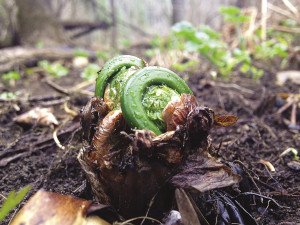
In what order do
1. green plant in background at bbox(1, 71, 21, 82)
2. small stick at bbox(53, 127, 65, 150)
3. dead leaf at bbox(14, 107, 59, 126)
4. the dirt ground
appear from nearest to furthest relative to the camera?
the dirt ground < small stick at bbox(53, 127, 65, 150) < dead leaf at bbox(14, 107, 59, 126) < green plant in background at bbox(1, 71, 21, 82)

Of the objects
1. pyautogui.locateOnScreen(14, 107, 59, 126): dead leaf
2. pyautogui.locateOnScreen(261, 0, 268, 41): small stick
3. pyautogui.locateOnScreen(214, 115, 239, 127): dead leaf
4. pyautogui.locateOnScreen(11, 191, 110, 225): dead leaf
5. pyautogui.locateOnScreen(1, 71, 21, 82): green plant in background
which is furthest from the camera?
pyautogui.locateOnScreen(261, 0, 268, 41): small stick

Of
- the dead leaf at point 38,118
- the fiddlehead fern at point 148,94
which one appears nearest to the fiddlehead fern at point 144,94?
the fiddlehead fern at point 148,94

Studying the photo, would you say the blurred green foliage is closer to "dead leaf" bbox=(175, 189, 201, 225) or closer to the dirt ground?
the dirt ground

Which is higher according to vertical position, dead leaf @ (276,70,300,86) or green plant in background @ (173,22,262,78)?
green plant in background @ (173,22,262,78)

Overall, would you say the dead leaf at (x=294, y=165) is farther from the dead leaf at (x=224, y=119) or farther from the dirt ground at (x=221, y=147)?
the dead leaf at (x=224, y=119)

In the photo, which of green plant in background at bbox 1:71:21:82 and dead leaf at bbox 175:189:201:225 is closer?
dead leaf at bbox 175:189:201:225

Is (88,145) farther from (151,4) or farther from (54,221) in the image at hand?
(151,4)

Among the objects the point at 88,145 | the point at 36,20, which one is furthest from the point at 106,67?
the point at 36,20

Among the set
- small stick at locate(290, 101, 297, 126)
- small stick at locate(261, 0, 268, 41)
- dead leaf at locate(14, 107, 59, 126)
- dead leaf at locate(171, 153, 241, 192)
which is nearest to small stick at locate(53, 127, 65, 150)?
dead leaf at locate(14, 107, 59, 126)
